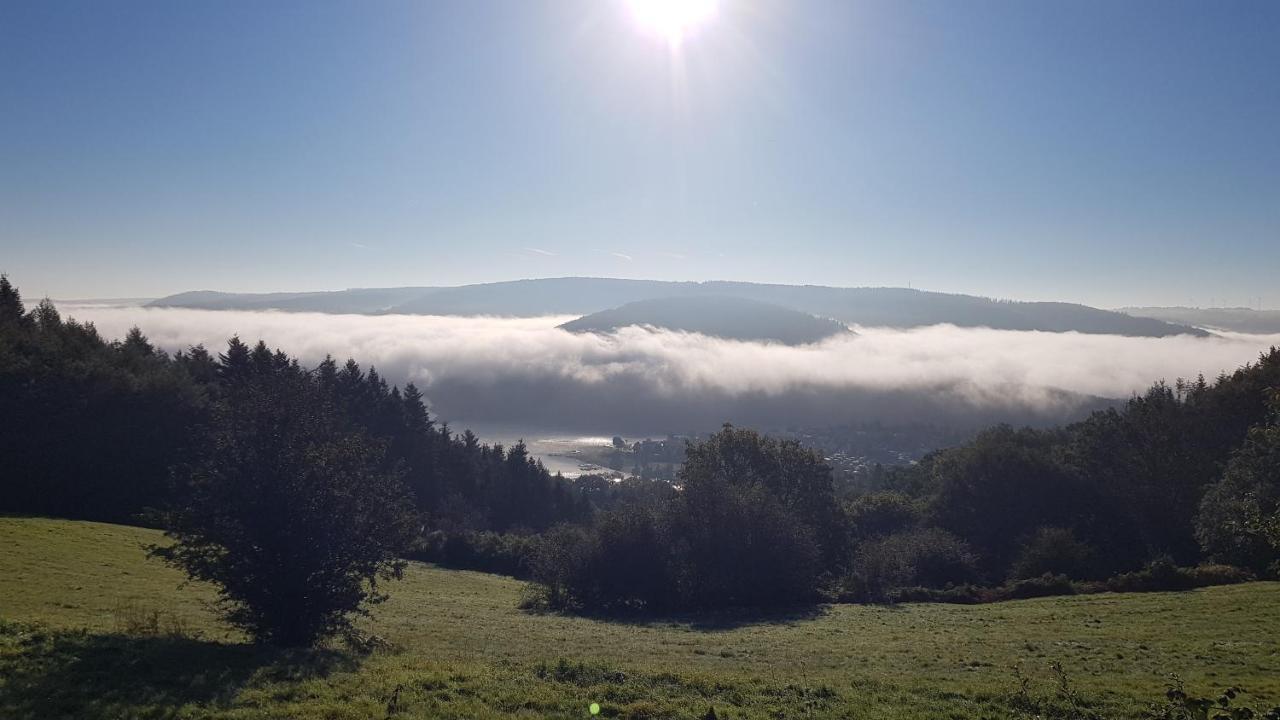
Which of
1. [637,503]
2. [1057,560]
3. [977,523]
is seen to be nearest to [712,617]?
[637,503]

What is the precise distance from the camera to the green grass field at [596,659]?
504 inches

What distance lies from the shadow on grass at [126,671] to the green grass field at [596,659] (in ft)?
0.16

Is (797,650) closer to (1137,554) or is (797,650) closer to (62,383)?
(1137,554)

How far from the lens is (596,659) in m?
18.6

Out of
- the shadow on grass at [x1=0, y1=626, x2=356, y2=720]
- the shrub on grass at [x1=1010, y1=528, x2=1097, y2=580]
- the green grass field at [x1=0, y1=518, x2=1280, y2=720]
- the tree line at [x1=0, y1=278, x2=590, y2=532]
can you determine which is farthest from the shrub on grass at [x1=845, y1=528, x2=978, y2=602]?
the shadow on grass at [x1=0, y1=626, x2=356, y2=720]

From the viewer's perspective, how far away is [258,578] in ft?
57.4

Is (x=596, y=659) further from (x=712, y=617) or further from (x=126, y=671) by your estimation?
(x=712, y=617)

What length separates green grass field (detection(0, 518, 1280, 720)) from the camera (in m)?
12.8

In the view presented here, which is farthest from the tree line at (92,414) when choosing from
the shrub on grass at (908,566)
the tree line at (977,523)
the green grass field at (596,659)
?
the shrub on grass at (908,566)

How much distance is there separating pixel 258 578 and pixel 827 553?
1840 inches

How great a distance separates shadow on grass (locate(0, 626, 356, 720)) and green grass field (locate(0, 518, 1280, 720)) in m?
0.05

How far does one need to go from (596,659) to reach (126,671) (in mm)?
10611

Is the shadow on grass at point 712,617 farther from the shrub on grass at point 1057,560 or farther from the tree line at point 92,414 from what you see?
the shrub on grass at point 1057,560

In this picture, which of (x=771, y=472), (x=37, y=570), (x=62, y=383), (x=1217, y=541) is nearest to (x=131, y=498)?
(x=62, y=383)
